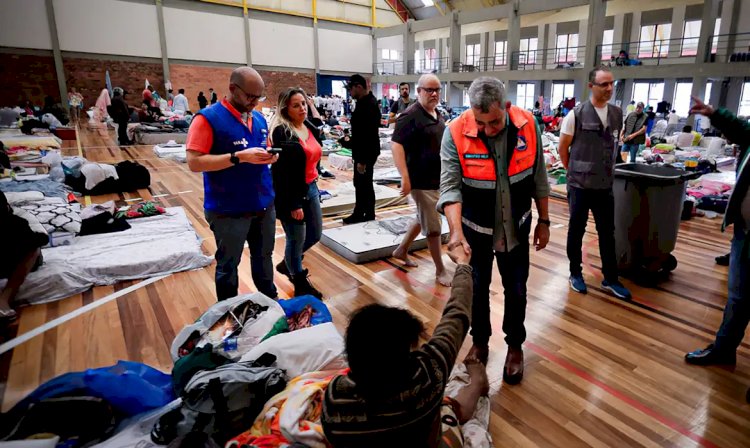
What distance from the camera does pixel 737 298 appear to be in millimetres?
2416

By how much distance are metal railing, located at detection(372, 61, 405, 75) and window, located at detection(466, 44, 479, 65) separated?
3.88 meters

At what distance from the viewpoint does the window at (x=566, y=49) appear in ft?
66.4

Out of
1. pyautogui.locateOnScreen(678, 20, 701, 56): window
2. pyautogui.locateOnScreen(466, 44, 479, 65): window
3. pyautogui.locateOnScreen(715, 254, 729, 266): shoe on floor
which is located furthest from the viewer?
pyautogui.locateOnScreen(466, 44, 479, 65): window

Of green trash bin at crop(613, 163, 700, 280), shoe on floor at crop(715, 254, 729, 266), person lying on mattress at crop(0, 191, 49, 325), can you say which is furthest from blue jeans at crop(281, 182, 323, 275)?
shoe on floor at crop(715, 254, 729, 266)

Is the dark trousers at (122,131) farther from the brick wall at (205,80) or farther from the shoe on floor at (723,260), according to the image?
the shoe on floor at (723,260)

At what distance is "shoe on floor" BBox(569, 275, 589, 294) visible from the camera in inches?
140

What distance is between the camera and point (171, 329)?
3020 mm

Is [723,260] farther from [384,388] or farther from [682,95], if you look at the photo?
[682,95]

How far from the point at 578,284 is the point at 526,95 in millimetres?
22344

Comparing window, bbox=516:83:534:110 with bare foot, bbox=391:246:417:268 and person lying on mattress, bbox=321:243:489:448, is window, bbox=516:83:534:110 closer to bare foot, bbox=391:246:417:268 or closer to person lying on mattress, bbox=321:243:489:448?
bare foot, bbox=391:246:417:268

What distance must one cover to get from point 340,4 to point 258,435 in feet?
83.9

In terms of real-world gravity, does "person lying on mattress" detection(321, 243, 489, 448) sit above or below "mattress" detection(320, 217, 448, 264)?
above

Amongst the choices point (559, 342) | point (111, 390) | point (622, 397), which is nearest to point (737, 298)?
point (622, 397)

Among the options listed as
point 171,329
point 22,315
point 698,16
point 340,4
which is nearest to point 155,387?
point 171,329
